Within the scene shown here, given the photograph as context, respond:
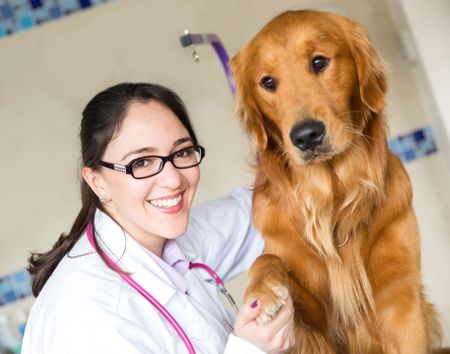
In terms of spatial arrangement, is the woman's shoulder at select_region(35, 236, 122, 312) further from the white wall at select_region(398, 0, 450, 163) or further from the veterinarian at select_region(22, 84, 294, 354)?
the white wall at select_region(398, 0, 450, 163)

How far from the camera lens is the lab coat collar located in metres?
1.55

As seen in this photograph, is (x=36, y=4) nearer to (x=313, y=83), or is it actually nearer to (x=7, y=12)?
(x=7, y=12)

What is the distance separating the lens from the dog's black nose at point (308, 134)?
144 centimetres

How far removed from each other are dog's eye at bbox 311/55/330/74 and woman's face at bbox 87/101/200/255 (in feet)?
1.25

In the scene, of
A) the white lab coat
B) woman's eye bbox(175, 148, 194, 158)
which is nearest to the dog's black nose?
woman's eye bbox(175, 148, 194, 158)

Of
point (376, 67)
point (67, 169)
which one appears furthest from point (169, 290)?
point (67, 169)

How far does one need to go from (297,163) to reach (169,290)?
0.46m

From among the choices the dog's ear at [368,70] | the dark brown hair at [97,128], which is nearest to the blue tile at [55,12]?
the dark brown hair at [97,128]

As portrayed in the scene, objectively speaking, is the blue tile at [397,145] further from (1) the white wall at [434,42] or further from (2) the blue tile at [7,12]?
(2) the blue tile at [7,12]

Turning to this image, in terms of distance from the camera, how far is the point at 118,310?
1427 mm

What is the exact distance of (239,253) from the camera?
2018mm

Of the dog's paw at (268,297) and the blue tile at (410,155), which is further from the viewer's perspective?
the blue tile at (410,155)

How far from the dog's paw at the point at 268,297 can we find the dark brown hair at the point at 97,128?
1.75 ft

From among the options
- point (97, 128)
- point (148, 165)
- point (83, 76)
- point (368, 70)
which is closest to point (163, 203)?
point (148, 165)
